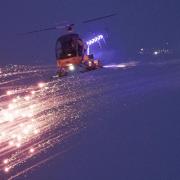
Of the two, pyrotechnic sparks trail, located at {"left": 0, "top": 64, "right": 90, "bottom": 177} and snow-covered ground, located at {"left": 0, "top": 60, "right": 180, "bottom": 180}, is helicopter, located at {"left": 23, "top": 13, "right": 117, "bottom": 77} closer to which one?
pyrotechnic sparks trail, located at {"left": 0, "top": 64, "right": 90, "bottom": 177}

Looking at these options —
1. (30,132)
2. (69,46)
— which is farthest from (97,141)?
(69,46)

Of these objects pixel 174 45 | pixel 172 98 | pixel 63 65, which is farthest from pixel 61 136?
pixel 174 45

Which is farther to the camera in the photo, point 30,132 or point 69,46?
point 69,46

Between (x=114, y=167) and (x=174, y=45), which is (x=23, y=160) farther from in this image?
(x=174, y=45)

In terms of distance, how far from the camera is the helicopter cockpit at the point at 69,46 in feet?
96.0

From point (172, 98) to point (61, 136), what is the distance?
7513 millimetres

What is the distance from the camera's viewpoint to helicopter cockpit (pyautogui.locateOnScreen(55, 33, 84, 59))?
96.0 feet

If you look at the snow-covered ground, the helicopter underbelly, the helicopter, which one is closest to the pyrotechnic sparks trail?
the snow-covered ground

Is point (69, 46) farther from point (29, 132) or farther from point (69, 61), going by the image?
point (29, 132)

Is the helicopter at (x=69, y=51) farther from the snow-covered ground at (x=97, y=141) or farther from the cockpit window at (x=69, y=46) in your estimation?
the snow-covered ground at (x=97, y=141)

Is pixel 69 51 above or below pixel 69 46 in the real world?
below

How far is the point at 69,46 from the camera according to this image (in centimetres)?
2941

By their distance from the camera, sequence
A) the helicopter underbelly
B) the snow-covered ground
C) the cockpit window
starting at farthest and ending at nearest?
the helicopter underbelly → the cockpit window → the snow-covered ground

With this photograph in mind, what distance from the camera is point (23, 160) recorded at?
14.1 meters
